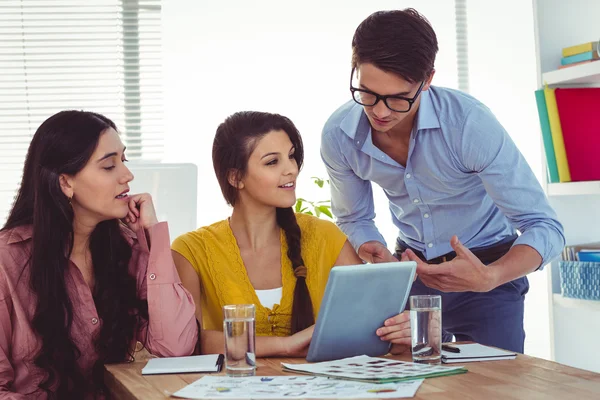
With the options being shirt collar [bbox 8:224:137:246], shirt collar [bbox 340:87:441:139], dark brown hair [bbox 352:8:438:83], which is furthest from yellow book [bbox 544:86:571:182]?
shirt collar [bbox 8:224:137:246]

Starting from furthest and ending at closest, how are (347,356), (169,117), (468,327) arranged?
(169,117), (468,327), (347,356)

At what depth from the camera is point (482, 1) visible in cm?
446

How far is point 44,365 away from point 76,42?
9.07 feet

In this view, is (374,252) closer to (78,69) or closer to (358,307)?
(358,307)

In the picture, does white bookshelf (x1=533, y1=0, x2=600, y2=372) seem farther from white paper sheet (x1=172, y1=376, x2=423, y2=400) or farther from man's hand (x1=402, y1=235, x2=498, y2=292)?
white paper sheet (x1=172, y1=376, x2=423, y2=400)

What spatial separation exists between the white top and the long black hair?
0.30 meters

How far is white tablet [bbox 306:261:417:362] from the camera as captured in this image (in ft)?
5.13

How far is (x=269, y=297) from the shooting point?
206 centimetres

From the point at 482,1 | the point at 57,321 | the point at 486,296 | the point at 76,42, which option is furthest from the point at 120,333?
the point at 482,1

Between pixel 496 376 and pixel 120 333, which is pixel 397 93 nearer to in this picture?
pixel 496 376

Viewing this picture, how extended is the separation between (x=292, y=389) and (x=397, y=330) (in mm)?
400

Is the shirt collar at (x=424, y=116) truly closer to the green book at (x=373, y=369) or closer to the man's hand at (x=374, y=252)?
the man's hand at (x=374, y=252)

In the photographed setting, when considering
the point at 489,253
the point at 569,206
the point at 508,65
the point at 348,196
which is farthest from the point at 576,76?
the point at 508,65

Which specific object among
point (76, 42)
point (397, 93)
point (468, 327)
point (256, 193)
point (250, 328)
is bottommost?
point (468, 327)
